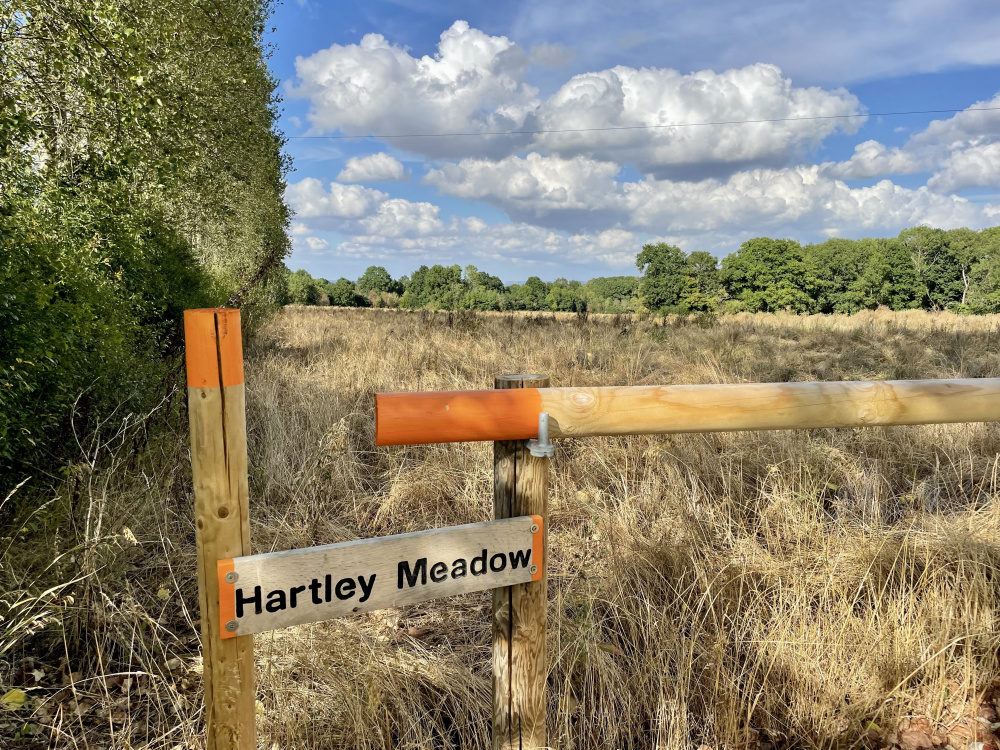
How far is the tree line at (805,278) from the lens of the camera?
207 ft

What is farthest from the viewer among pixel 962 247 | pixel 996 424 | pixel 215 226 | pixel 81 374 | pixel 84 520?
pixel 962 247

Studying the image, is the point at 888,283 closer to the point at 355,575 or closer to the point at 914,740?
the point at 914,740


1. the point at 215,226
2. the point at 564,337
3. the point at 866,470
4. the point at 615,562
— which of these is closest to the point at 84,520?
the point at 615,562

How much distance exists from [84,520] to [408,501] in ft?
6.17

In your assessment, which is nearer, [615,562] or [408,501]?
[615,562]

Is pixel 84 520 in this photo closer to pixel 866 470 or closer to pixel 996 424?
pixel 866 470

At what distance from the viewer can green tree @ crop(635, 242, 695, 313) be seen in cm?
7056

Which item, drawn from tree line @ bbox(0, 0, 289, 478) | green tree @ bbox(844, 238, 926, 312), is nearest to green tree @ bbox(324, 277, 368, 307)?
green tree @ bbox(844, 238, 926, 312)

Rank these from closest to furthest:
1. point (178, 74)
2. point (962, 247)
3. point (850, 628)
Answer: point (850, 628), point (178, 74), point (962, 247)

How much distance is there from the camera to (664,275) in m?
71.6

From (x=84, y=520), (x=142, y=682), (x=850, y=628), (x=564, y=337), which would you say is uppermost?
(x=564, y=337)

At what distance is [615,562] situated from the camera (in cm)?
297

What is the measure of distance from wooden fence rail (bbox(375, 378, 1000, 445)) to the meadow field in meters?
0.97

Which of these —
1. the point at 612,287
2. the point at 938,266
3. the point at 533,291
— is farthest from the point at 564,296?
the point at 938,266
